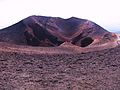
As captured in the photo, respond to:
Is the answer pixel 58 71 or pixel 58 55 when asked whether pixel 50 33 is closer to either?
pixel 58 55

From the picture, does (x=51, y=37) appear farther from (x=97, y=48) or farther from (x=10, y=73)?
(x=10, y=73)

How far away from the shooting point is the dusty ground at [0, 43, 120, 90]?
3.32 metres

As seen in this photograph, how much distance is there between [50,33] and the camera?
4141mm

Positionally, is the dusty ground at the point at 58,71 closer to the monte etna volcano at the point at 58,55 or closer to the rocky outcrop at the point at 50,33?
the monte etna volcano at the point at 58,55

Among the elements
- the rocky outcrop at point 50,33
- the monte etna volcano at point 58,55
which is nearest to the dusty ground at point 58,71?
the monte etna volcano at point 58,55

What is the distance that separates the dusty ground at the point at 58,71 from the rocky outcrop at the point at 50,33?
1.04ft

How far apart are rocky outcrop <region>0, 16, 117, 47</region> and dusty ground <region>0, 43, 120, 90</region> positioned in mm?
318

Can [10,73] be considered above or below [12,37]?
below

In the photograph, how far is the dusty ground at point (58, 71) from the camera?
10.9 feet

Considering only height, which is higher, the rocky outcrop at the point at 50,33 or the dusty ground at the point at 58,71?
the rocky outcrop at the point at 50,33

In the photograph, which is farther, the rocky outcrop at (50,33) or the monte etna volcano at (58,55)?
the rocky outcrop at (50,33)

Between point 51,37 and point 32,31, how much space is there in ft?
0.67

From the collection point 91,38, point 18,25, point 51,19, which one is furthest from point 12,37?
point 91,38

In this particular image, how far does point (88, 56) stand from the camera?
384 cm
